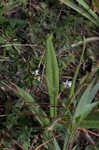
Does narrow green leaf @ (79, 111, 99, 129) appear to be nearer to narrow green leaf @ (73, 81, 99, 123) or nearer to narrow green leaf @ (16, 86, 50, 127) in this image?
narrow green leaf @ (73, 81, 99, 123)

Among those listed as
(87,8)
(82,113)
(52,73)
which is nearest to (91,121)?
(82,113)

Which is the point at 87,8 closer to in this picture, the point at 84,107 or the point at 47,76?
the point at 47,76

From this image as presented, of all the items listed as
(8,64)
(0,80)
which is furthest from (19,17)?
(0,80)

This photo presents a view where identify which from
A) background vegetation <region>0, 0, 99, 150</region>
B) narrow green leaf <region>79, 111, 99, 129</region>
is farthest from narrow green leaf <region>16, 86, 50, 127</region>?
narrow green leaf <region>79, 111, 99, 129</region>

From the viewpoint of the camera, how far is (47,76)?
146cm

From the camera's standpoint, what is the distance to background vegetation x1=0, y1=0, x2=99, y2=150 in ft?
4.80

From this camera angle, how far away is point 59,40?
6.01 ft

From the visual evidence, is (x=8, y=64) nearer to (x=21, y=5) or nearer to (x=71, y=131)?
(x=21, y=5)

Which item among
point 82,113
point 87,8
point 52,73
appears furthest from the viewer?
point 87,8

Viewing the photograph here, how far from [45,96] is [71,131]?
410 mm

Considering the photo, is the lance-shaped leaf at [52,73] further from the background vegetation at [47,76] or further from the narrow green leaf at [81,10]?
the narrow green leaf at [81,10]

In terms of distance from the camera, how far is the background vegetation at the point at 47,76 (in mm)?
1463

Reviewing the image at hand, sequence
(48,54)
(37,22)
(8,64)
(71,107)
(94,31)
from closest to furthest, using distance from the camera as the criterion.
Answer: (48,54) → (71,107) → (8,64) → (37,22) → (94,31)

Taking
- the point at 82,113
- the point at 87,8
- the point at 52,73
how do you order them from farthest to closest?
1. the point at 87,8
2. the point at 52,73
3. the point at 82,113
